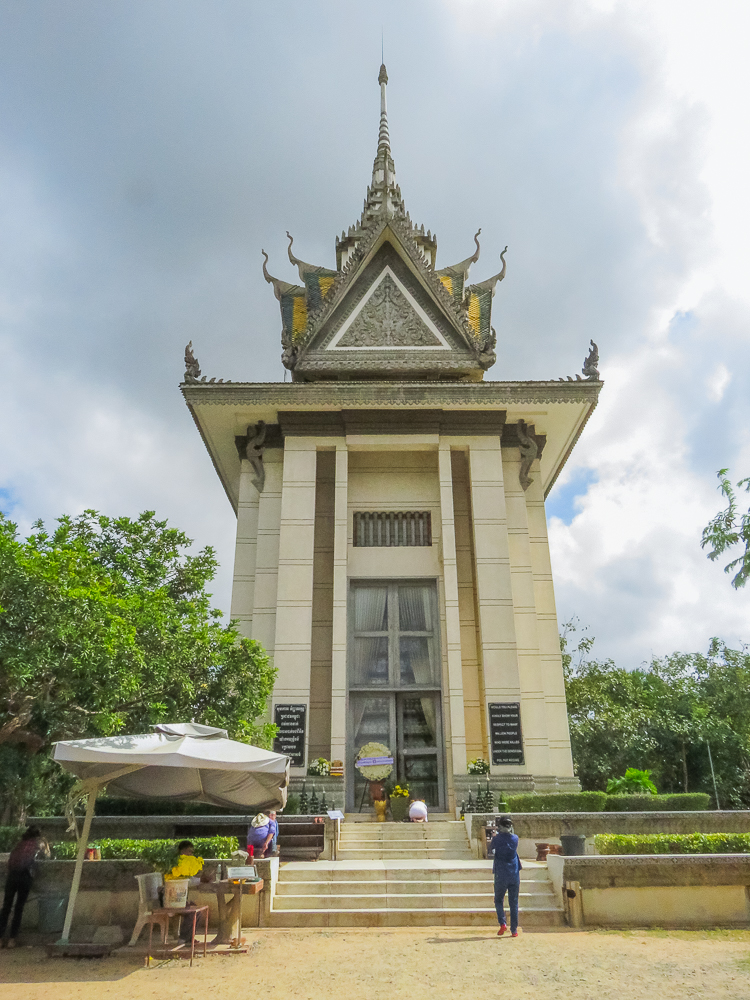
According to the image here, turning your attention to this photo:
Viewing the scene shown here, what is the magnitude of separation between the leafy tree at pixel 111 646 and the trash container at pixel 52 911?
179 cm

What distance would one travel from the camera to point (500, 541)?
17453 mm

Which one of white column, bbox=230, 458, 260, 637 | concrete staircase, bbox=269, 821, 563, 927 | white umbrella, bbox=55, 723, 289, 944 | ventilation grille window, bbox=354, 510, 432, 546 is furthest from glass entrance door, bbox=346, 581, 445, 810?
white umbrella, bbox=55, 723, 289, 944

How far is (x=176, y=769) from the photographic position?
9.26 meters

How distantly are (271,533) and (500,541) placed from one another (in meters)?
5.44

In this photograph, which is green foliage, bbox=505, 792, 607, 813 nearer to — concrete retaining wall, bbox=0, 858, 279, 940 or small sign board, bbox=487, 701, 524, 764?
small sign board, bbox=487, 701, 524, 764

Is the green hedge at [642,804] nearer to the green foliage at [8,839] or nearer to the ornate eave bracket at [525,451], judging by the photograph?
the ornate eave bracket at [525,451]

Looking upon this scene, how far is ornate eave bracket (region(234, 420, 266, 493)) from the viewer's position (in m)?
18.8

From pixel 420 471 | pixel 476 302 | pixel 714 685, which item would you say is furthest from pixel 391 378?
pixel 714 685

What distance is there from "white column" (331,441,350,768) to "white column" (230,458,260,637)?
2.05m

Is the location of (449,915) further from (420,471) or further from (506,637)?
(420,471)

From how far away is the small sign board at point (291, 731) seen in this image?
15172mm

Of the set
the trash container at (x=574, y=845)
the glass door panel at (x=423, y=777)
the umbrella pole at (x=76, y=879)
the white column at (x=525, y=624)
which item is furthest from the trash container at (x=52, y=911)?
the white column at (x=525, y=624)

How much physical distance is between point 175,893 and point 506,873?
11.5 ft

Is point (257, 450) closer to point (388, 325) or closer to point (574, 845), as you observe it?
point (388, 325)
